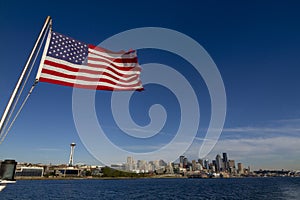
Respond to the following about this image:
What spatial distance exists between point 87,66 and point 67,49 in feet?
6.75

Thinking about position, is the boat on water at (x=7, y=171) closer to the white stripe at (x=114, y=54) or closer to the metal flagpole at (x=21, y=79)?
the metal flagpole at (x=21, y=79)

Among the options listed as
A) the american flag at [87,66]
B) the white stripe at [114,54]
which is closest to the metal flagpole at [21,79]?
the american flag at [87,66]

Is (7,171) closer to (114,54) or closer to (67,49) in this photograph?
(67,49)

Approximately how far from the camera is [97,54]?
16594 millimetres

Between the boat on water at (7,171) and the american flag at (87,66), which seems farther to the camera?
the american flag at (87,66)

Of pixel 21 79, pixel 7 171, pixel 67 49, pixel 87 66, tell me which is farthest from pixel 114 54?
pixel 7 171

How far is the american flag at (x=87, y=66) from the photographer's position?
1332cm

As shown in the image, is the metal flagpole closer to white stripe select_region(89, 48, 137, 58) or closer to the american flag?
the american flag

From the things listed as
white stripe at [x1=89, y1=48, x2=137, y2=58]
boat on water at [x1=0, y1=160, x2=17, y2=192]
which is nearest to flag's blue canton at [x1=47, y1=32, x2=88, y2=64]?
white stripe at [x1=89, y1=48, x2=137, y2=58]

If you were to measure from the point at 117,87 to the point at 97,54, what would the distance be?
8.82 ft

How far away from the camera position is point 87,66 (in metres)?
15.9

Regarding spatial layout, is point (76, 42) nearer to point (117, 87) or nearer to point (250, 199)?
point (117, 87)

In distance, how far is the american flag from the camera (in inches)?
524

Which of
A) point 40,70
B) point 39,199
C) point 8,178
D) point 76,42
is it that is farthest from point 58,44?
point 39,199
